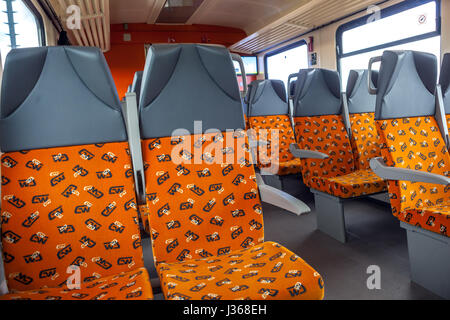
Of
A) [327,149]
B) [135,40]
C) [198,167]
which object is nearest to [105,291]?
[198,167]

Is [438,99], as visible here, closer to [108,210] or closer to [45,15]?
[108,210]

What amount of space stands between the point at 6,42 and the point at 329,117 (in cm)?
335

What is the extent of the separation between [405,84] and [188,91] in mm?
1544

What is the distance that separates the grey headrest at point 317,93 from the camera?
10.5 feet

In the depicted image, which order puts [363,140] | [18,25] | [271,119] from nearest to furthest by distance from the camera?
[363,140] < [18,25] < [271,119]

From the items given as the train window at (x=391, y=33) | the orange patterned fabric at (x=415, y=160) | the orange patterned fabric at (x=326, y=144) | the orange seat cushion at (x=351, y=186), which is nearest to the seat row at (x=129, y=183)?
the orange patterned fabric at (x=415, y=160)

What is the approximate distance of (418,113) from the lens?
2.35m

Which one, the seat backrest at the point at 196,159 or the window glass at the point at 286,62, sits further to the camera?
the window glass at the point at 286,62

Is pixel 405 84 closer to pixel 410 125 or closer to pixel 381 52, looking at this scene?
pixel 410 125

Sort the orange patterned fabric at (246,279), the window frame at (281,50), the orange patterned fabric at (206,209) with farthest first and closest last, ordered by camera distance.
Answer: the window frame at (281,50), the orange patterned fabric at (206,209), the orange patterned fabric at (246,279)

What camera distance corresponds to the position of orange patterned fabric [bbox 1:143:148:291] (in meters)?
1.33

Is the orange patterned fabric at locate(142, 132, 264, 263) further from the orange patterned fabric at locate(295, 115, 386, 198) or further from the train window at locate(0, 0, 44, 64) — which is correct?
the train window at locate(0, 0, 44, 64)

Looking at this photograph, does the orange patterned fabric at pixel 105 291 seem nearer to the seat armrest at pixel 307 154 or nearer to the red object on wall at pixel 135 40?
the seat armrest at pixel 307 154

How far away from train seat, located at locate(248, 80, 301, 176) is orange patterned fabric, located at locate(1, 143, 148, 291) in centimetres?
287
